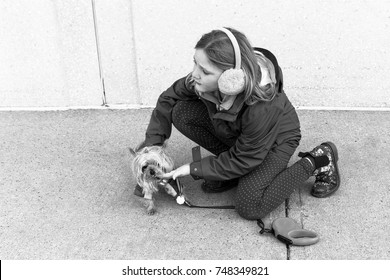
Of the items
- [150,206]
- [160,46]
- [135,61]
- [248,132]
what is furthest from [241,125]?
[135,61]

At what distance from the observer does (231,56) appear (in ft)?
8.24

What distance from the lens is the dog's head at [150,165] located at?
2762 millimetres

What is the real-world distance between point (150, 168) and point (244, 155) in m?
0.51

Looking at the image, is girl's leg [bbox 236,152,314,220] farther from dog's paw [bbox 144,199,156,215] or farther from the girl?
dog's paw [bbox 144,199,156,215]

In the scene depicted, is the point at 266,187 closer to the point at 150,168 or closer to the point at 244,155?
the point at 244,155

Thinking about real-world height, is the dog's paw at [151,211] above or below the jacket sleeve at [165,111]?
below

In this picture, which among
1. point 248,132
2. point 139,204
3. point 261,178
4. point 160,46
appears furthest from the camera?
point 160,46

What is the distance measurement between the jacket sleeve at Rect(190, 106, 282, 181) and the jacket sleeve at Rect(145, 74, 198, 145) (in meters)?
0.35

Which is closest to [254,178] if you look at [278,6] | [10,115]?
[278,6]

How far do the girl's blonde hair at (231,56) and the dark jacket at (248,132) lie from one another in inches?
3.7

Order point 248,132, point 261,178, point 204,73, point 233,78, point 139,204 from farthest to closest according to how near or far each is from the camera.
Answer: point 139,204 → point 261,178 → point 248,132 → point 204,73 → point 233,78

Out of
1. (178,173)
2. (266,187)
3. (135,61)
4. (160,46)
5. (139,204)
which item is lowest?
(139,204)

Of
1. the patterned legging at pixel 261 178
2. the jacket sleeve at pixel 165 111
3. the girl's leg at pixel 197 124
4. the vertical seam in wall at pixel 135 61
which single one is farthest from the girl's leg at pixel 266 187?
the vertical seam in wall at pixel 135 61

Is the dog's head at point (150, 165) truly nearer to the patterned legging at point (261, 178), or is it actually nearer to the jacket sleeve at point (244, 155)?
Answer: the jacket sleeve at point (244, 155)
